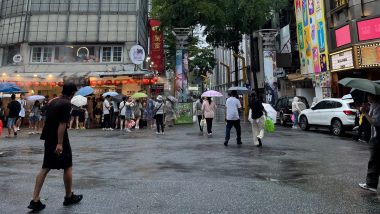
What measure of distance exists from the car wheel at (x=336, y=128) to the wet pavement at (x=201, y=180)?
14.4 feet

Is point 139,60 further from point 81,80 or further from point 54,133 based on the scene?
point 54,133

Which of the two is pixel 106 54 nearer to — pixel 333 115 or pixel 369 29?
pixel 369 29

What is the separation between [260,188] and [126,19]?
2671 centimetres

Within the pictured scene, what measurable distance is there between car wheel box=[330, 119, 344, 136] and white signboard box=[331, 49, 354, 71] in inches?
245

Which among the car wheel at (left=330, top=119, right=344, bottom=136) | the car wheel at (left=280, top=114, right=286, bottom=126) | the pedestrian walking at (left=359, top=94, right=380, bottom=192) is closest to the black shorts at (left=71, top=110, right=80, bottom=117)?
the car wheel at (left=280, top=114, right=286, bottom=126)

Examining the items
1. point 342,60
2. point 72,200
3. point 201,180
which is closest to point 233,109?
point 201,180

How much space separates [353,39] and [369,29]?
42.6 inches

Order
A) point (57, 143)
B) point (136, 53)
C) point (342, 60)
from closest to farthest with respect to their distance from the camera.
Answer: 1. point (57, 143)
2. point (342, 60)
3. point (136, 53)

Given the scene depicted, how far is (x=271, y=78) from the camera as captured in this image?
102 feet

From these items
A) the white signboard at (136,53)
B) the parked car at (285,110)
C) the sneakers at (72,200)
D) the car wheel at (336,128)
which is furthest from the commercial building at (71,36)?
the sneakers at (72,200)

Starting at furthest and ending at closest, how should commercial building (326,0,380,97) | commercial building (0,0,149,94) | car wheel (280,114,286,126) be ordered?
commercial building (0,0,149,94) < car wheel (280,114,286,126) < commercial building (326,0,380,97)

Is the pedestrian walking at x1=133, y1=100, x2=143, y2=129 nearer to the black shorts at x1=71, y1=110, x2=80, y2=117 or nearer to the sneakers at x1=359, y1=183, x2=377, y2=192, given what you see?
the black shorts at x1=71, y1=110, x2=80, y2=117

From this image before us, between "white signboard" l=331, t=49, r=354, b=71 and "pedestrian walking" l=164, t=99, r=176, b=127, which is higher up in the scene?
"white signboard" l=331, t=49, r=354, b=71

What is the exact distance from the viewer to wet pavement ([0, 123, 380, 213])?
17.0ft
